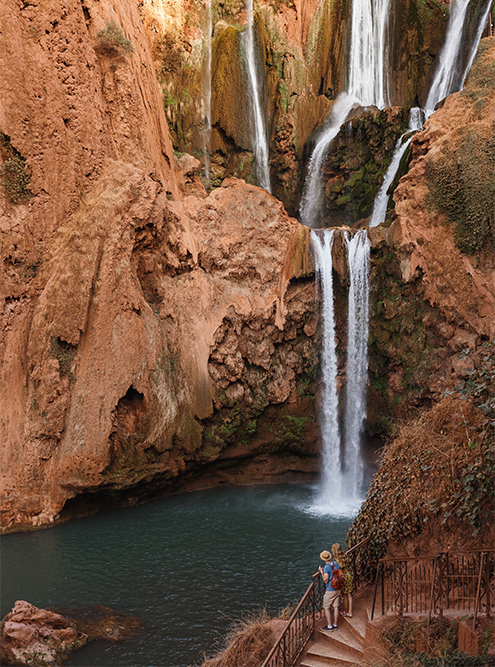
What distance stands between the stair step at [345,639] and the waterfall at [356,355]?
12.6 meters

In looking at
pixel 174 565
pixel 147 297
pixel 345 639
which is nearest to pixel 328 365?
pixel 147 297

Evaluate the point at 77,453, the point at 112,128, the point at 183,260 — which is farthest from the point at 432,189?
the point at 77,453

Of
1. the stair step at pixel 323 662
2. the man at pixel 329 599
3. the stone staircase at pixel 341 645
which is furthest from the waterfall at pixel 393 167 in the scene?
the stair step at pixel 323 662

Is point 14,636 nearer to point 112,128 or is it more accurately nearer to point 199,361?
point 199,361

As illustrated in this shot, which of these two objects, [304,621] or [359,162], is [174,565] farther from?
[359,162]

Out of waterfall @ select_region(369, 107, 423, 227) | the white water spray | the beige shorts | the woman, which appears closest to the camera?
the beige shorts

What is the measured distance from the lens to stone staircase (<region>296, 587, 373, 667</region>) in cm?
846

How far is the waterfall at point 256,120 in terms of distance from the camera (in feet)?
103

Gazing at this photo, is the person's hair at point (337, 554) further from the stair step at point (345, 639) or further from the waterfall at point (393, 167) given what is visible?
the waterfall at point (393, 167)

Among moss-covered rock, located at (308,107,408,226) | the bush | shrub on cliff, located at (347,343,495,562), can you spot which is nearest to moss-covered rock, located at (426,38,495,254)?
moss-covered rock, located at (308,107,408,226)

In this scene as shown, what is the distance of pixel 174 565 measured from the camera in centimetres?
1475

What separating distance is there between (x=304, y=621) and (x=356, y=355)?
14.3 meters

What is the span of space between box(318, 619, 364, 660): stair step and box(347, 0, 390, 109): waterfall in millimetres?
30983

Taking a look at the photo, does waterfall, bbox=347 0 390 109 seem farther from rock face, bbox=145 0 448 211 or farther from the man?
the man
